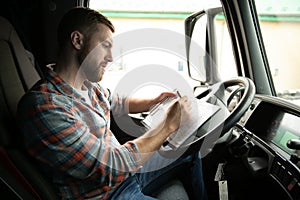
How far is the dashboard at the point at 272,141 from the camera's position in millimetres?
933

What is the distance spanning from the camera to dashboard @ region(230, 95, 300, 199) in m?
0.93

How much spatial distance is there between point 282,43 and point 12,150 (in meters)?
1.46

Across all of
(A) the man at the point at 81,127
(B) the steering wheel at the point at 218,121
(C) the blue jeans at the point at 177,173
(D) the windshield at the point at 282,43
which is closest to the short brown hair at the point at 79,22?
(A) the man at the point at 81,127

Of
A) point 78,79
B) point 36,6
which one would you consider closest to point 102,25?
point 78,79

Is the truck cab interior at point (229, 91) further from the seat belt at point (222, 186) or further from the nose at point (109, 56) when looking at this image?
the nose at point (109, 56)

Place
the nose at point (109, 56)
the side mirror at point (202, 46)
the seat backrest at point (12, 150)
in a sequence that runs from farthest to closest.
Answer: the side mirror at point (202, 46) < the nose at point (109, 56) < the seat backrest at point (12, 150)

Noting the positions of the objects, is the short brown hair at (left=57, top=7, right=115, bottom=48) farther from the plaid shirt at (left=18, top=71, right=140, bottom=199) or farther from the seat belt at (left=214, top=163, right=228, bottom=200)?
the seat belt at (left=214, top=163, right=228, bottom=200)

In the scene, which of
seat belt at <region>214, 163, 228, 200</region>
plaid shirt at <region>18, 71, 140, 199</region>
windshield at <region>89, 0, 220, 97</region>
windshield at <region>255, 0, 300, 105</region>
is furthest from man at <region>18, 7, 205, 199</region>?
windshield at <region>255, 0, 300, 105</region>

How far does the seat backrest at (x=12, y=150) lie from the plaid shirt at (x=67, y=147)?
1.5 inches

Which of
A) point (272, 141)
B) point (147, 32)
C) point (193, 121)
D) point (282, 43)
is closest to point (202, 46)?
point (282, 43)

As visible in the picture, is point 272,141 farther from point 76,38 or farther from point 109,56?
point 76,38

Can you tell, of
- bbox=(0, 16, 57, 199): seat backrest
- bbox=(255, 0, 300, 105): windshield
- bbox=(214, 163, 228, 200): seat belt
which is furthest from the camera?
bbox=(255, 0, 300, 105): windshield

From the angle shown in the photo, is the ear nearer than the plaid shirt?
No

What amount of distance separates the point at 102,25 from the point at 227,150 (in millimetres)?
758
